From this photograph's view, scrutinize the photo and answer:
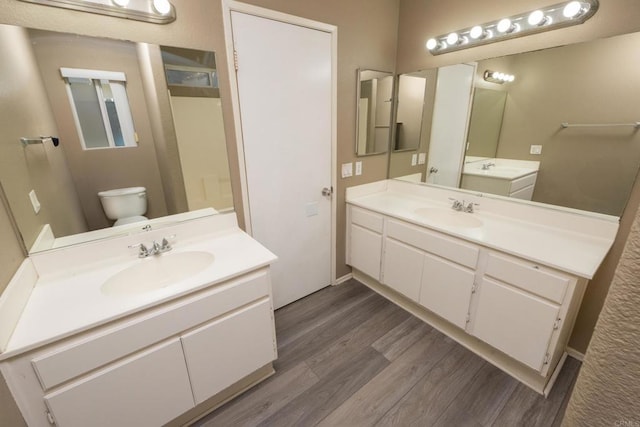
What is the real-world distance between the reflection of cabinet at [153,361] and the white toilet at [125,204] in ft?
2.13

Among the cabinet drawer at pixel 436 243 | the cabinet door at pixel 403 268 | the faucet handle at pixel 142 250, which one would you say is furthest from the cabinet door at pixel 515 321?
the faucet handle at pixel 142 250

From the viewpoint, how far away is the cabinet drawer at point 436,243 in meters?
1.70

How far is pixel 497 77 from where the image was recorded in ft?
6.22

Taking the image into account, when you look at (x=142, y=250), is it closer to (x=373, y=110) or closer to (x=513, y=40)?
(x=373, y=110)

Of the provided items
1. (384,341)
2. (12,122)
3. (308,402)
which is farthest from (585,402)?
(12,122)

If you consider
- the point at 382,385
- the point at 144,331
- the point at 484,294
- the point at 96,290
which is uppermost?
the point at 96,290

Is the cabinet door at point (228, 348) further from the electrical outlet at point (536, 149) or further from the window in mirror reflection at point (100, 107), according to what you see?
the electrical outlet at point (536, 149)

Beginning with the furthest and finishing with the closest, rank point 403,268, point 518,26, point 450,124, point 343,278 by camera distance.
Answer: point 343,278 < point 450,124 < point 403,268 < point 518,26

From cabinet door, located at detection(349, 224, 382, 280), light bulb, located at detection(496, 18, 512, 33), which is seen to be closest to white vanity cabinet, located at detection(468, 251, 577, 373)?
cabinet door, located at detection(349, 224, 382, 280)

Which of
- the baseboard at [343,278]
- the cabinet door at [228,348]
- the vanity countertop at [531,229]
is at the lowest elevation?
the baseboard at [343,278]

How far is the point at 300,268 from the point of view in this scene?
2.38 meters

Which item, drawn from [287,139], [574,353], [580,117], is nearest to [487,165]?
[580,117]

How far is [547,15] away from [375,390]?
2.39 m

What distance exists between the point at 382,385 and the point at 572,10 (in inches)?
92.4
